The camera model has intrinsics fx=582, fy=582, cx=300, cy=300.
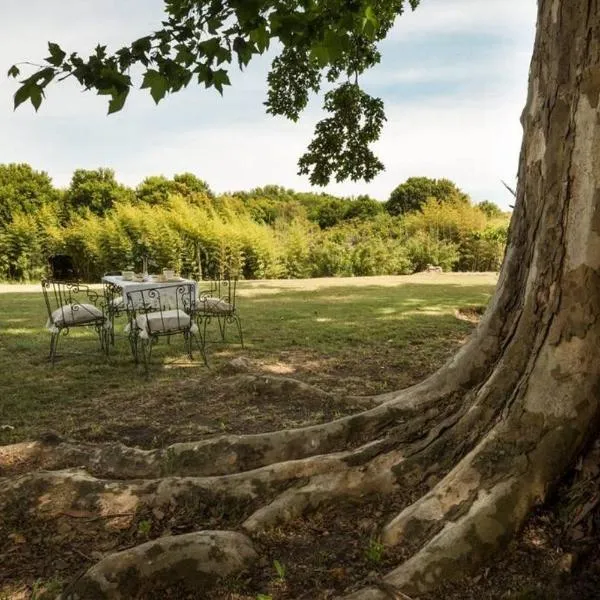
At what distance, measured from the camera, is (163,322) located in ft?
19.7

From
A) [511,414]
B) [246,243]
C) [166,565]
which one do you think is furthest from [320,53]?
[246,243]

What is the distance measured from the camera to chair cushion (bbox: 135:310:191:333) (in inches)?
235

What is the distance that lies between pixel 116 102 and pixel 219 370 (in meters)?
3.51

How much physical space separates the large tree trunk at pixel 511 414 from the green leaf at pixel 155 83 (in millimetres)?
1804

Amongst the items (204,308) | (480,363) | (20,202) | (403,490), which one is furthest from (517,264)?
(20,202)

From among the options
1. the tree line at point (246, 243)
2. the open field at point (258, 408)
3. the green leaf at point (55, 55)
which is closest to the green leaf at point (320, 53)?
the green leaf at point (55, 55)

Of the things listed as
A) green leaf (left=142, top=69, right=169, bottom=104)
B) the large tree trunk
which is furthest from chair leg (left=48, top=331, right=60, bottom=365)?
green leaf (left=142, top=69, right=169, bottom=104)

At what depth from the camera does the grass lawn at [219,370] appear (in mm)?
4371

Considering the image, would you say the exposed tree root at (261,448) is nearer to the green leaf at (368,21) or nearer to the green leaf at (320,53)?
the green leaf at (320,53)

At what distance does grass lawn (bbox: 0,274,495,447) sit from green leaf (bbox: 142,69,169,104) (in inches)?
90.0

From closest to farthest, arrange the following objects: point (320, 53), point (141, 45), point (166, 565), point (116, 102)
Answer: point (166, 565) → point (116, 102) → point (141, 45) → point (320, 53)

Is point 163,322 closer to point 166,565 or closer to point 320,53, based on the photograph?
point 320,53

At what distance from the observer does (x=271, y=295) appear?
1273 centimetres

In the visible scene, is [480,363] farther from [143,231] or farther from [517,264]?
[143,231]
